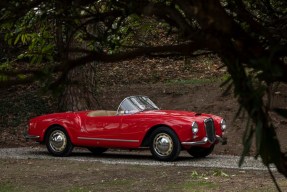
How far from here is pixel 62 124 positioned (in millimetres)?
16234

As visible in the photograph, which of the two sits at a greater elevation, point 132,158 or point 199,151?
point 199,151

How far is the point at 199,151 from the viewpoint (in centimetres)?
1599

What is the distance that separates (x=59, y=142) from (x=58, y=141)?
0.04 metres

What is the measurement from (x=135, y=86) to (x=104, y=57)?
2173 centimetres

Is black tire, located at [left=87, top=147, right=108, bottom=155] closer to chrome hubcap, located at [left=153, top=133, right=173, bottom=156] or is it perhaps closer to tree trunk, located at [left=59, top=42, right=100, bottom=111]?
chrome hubcap, located at [left=153, top=133, right=173, bottom=156]

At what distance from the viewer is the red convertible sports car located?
14773 mm

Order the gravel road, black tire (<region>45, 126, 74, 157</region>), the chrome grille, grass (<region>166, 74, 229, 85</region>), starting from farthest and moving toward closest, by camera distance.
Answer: grass (<region>166, 74, 229, 85</region>), black tire (<region>45, 126, 74, 157</region>), the chrome grille, the gravel road

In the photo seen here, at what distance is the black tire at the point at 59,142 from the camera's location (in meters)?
16.3

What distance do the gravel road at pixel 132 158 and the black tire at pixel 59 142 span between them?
0.20 m

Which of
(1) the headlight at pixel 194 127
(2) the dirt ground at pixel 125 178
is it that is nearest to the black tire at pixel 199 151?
(1) the headlight at pixel 194 127

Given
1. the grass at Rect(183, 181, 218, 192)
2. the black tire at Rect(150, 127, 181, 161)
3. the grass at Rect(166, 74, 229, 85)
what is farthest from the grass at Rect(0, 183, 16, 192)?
the grass at Rect(166, 74, 229, 85)

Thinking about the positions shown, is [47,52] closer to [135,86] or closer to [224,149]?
[224,149]

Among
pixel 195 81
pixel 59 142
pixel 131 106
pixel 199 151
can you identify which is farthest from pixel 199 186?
pixel 195 81

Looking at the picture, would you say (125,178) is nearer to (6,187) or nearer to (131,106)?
(6,187)
